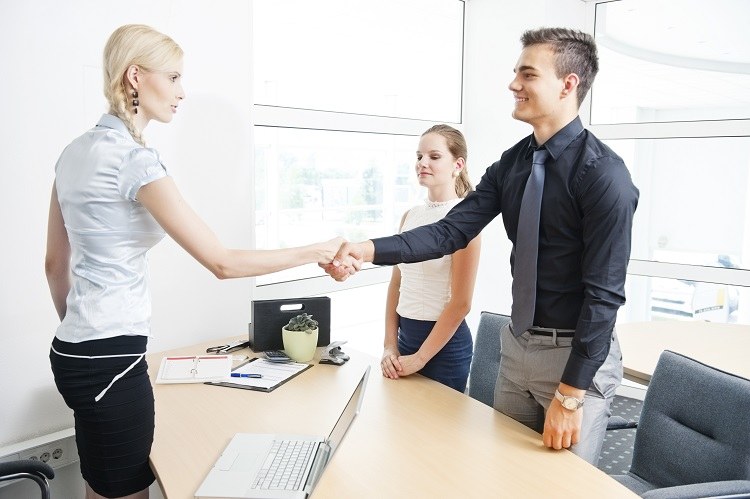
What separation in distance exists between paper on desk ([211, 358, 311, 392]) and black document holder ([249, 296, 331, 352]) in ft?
0.44

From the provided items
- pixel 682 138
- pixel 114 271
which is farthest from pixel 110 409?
pixel 682 138

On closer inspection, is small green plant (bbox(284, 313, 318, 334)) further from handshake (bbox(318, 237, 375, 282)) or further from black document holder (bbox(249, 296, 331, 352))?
handshake (bbox(318, 237, 375, 282))

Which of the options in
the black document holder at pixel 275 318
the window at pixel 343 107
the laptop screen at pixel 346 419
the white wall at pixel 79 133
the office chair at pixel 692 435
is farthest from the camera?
the window at pixel 343 107

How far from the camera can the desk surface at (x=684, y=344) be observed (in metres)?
2.62

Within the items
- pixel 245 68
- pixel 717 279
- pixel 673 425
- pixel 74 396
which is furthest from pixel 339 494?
pixel 717 279

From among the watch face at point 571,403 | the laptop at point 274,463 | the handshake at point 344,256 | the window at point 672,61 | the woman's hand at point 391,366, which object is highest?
the window at point 672,61

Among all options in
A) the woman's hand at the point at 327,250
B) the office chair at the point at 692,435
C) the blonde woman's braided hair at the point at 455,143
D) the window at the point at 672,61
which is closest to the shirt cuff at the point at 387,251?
the woman's hand at the point at 327,250

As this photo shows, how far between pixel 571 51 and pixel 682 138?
2.52 m

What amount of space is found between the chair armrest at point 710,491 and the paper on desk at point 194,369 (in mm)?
1505

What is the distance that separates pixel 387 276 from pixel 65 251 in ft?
7.30

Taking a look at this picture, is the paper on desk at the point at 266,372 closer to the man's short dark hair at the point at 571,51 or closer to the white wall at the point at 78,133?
the white wall at the point at 78,133

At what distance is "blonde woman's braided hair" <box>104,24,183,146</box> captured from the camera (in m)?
1.71

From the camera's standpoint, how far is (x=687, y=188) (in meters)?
4.24

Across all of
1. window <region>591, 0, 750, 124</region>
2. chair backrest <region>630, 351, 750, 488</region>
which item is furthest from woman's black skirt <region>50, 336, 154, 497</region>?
window <region>591, 0, 750, 124</region>
